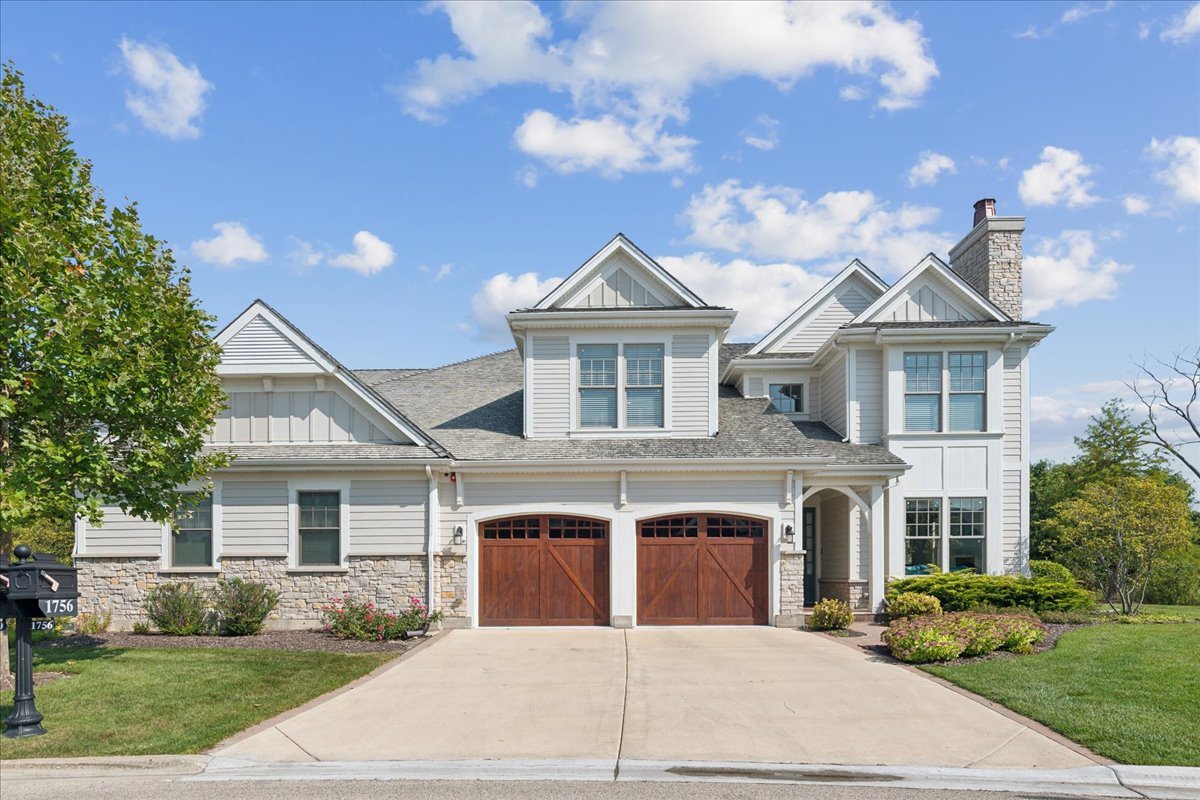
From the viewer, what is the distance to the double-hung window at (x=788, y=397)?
2201cm

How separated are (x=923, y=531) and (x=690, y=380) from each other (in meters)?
6.44

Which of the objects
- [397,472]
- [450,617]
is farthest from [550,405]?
[450,617]

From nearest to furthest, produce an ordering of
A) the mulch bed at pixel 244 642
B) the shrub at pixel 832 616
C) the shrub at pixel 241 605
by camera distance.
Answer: the mulch bed at pixel 244 642
the shrub at pixel 241 605
the shrub at pixel 832 616

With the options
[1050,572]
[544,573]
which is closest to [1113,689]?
[1050,572]

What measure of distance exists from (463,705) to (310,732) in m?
1.98

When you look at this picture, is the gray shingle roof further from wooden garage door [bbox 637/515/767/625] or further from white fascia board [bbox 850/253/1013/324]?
white fascia board [bbox 850/253/1013/324]

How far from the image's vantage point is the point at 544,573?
17.6 m

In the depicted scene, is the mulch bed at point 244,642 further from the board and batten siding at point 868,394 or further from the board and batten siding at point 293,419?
the board and batten siding at point 868,394

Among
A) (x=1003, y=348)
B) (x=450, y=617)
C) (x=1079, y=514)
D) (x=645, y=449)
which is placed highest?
(x=1003, y=348)

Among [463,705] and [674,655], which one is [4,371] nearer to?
[463,705]

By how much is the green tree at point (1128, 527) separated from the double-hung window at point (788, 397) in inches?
255

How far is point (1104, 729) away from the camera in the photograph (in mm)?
8953

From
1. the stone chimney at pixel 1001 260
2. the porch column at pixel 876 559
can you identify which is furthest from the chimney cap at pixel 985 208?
the porch column at pixel 876 559

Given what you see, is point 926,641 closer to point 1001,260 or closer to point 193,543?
point 1001,260
